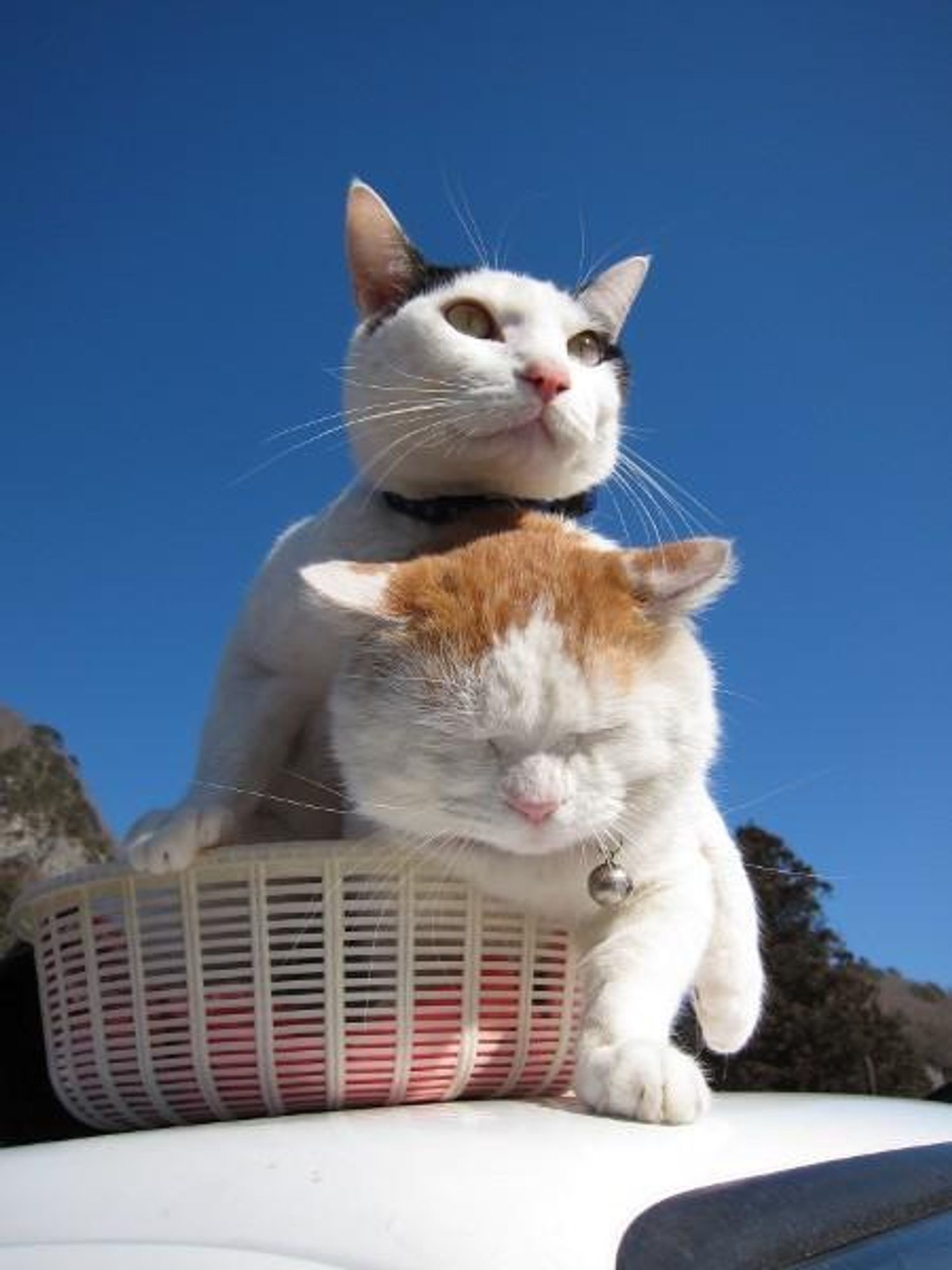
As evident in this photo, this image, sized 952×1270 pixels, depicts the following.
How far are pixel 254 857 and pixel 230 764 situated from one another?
372 mm

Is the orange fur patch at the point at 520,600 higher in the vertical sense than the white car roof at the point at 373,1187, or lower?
higher

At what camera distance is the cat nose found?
1.49 metres

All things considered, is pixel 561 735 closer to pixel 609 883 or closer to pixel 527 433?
pixel 609 883

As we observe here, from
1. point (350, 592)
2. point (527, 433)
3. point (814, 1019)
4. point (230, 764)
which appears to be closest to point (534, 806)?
point (350, 592)

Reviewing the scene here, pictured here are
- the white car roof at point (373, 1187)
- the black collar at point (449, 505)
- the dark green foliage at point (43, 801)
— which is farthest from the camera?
the dark green foliage at point (43, 801)

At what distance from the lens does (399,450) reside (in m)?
Result: 2.14

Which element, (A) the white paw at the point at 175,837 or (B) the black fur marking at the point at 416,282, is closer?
(A) the white paw at the point at 175,837

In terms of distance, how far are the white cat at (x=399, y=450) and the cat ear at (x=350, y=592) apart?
258 millimetres

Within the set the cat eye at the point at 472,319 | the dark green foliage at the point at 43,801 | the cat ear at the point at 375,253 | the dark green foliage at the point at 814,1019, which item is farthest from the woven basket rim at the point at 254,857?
the dark green foliage at the point at 43,801

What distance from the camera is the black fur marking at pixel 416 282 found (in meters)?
2.28

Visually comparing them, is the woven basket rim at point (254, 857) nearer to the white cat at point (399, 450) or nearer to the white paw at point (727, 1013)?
the white cat at point (399, 450)

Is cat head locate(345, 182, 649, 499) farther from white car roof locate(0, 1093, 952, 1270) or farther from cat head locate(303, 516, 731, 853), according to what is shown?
white car roof locate(0, 1093, 952, 1270)

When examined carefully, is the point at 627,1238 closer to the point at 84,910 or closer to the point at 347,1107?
the point at 347,1107

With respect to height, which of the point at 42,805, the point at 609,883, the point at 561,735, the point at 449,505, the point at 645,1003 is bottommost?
the point at 645,1003
